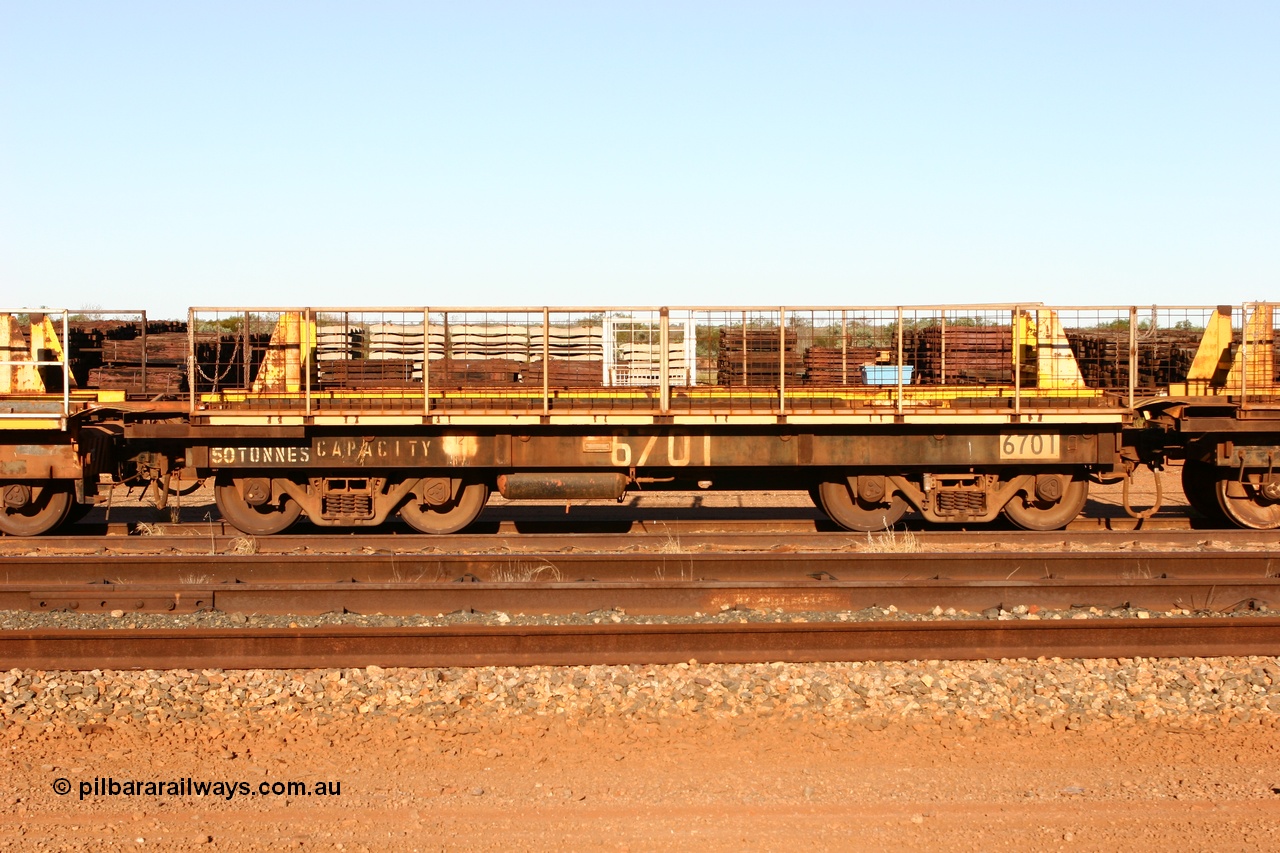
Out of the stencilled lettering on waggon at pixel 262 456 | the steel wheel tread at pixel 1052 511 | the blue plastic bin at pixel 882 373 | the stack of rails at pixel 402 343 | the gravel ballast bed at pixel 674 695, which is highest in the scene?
the stack of rails at pixel 402 343

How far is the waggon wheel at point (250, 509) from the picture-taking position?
42.2 ft

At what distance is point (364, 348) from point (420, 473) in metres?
1.73

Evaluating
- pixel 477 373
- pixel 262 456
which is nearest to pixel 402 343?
pixel 477 373

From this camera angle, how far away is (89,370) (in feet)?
45.4

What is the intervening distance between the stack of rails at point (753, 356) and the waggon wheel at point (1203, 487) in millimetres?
5419

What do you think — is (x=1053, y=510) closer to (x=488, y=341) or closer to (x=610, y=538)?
(x=610, y=538)

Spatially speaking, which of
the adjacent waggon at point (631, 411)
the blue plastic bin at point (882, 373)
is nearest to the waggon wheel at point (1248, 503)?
the adjacent waggon at point (631, 411)

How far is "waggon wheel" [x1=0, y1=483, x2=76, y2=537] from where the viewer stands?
12758 mm

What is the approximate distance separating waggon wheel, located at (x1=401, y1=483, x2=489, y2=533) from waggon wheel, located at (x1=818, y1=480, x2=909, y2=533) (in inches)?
169

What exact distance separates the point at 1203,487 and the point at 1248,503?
0.60 metres

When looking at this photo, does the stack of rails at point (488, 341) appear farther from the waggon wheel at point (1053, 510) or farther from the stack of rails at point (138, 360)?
the waggon wheel at point (1053, 510)

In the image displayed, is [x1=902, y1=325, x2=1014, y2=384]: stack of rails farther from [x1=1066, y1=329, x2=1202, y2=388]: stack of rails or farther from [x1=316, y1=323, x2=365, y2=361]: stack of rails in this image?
[x1=316, y1=323, x2=365, y2=361]: stack of rails

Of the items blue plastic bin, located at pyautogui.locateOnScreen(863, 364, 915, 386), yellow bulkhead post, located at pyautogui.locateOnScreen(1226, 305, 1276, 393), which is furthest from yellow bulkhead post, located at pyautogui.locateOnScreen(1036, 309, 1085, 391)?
yellow bulkhead post, located at pyautogui.locateOnScreen(1226, 305, 1276, 393)

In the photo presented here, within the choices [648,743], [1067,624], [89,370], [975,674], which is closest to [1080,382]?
[1067,624]
